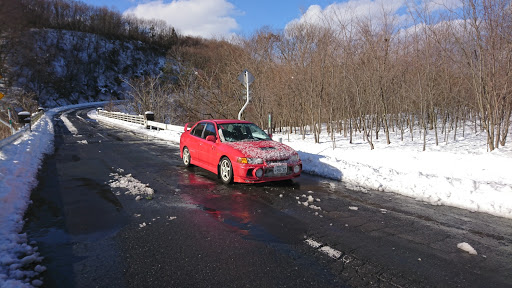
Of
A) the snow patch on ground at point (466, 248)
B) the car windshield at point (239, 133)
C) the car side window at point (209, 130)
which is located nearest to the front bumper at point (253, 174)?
the car windshield at point (239, 133)

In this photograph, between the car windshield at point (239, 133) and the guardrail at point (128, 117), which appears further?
the guardrail at point (128, 117)

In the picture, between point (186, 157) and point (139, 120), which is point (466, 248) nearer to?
point (186, 157)

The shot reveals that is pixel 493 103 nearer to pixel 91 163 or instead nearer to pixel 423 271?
pixel 423 271

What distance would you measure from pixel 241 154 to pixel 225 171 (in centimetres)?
65

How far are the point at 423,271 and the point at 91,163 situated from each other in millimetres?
9233

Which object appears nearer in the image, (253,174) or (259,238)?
(259,238)

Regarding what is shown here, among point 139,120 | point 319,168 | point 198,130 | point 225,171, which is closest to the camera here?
point 225,171

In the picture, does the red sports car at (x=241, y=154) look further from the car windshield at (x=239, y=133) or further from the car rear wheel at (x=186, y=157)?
the car rear wheel at (x=186, y=157)

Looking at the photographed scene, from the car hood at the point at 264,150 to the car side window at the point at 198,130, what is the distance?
1.66m

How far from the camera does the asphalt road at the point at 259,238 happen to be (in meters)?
2.89

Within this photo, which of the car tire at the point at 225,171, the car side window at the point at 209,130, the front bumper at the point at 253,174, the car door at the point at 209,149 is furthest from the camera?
the car side window at the point at 209,130

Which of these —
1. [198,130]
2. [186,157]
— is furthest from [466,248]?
[186,157]

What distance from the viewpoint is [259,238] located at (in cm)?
377

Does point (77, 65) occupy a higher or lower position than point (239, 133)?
higher
